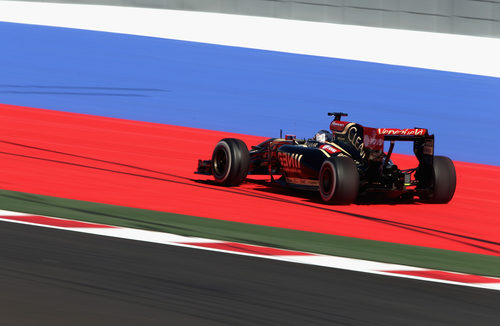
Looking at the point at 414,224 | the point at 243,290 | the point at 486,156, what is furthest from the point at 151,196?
the point at 486,156

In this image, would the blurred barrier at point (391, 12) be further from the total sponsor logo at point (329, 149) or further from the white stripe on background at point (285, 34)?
the total sponsor logo at point (329, 149)

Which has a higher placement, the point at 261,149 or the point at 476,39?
the point at 476,39

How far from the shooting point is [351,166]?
1056cm

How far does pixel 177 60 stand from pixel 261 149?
31.2 ft

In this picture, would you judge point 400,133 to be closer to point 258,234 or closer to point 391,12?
point 258,234

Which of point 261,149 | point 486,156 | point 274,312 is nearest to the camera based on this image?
point 274,312

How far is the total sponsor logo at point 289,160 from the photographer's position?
11.5m

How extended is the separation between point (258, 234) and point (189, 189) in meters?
3.34

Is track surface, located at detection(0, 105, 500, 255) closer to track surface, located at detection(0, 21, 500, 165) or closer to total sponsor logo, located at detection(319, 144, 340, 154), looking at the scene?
total sponsor logo, located at detection(319, 144, 340, 154)

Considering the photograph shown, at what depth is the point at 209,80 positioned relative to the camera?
20.5 metres

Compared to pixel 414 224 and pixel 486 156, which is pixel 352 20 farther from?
pixel 414 224

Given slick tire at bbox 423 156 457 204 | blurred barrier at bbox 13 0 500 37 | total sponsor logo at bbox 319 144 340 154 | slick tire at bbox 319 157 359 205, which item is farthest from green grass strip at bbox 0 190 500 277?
blurred barrier at bbox 13 0 500 37

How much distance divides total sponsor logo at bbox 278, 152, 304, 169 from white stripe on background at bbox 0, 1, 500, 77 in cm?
868

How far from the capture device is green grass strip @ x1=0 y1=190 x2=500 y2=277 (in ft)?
24.9
